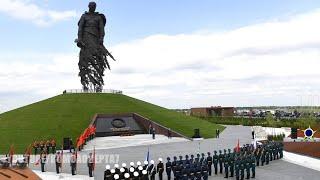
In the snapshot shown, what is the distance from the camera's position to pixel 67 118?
148ft

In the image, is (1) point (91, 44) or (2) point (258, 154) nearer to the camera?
(2) point (258, 154)

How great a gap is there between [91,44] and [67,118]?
1255 cm

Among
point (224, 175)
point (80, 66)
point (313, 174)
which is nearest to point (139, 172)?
point (224, 175)

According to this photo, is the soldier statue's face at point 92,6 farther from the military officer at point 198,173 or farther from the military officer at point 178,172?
the military officer at point 198,173

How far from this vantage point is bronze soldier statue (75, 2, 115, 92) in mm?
53344

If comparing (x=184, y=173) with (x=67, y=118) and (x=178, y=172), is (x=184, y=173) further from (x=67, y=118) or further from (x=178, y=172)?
(x=67, y=118)

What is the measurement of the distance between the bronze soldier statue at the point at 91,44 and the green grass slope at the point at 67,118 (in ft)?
11.1

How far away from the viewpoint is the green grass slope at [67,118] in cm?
3984

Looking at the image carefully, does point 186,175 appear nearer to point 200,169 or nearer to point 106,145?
point 200,169

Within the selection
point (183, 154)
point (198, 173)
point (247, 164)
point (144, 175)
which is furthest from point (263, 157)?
point (144, 175)

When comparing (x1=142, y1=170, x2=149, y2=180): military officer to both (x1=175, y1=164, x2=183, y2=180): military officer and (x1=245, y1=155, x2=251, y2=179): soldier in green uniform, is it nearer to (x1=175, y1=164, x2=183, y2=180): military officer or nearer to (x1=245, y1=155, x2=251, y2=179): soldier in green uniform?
(x1=175, y1=164, x2=183, y2=180): military officer

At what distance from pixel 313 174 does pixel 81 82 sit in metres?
37.9

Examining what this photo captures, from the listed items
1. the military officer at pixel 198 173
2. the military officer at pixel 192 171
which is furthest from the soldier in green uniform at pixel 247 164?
the military officer at pixel 192 171

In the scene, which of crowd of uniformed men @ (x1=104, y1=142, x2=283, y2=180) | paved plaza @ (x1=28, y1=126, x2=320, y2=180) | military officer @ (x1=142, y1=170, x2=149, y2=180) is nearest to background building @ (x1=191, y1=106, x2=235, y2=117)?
paved plaza @ (x1=28, y1=126, x2=320, y2=180)
